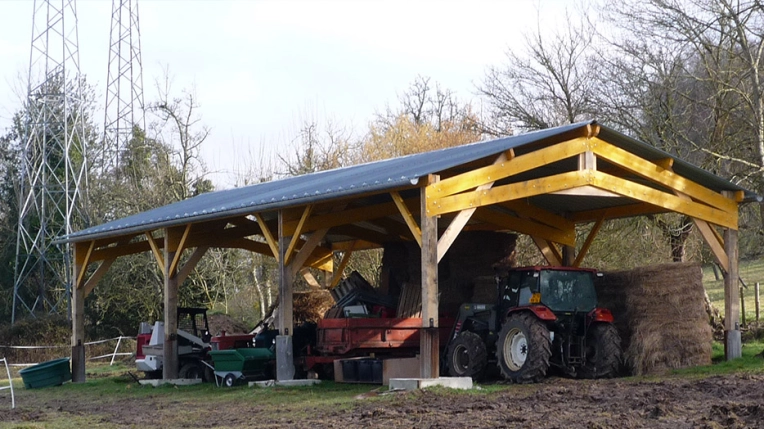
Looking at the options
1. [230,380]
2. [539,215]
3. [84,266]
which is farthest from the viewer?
[84,266]

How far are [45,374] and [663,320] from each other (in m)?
13.8

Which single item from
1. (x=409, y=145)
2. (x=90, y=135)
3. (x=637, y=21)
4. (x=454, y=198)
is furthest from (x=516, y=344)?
(x=90, y=135)

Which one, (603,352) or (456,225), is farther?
(603,352)

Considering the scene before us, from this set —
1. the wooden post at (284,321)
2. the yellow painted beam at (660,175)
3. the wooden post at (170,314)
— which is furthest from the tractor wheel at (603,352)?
the wooden post at (170,314)

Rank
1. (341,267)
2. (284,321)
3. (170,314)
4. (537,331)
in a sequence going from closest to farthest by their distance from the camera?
(537,331)
(284,321)
(170,314)
(341,267)

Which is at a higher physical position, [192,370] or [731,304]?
[731,304]

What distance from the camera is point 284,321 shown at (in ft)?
55.9

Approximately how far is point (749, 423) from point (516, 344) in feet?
20.8

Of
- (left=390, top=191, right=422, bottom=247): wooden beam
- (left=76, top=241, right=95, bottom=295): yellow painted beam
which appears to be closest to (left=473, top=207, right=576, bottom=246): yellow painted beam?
(left=390, top=191, right=422, bottom=247): wooden beam

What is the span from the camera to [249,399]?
1519 cm

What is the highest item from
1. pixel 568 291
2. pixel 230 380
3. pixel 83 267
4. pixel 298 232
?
pixel 298 232

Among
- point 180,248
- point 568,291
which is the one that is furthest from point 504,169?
point 180,248

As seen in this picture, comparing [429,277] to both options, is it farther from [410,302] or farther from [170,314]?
[170,314]

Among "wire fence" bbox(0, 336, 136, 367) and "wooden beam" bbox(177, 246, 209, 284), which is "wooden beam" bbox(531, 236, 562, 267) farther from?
"wire fence" bbox(0, 336, 136, 367)
